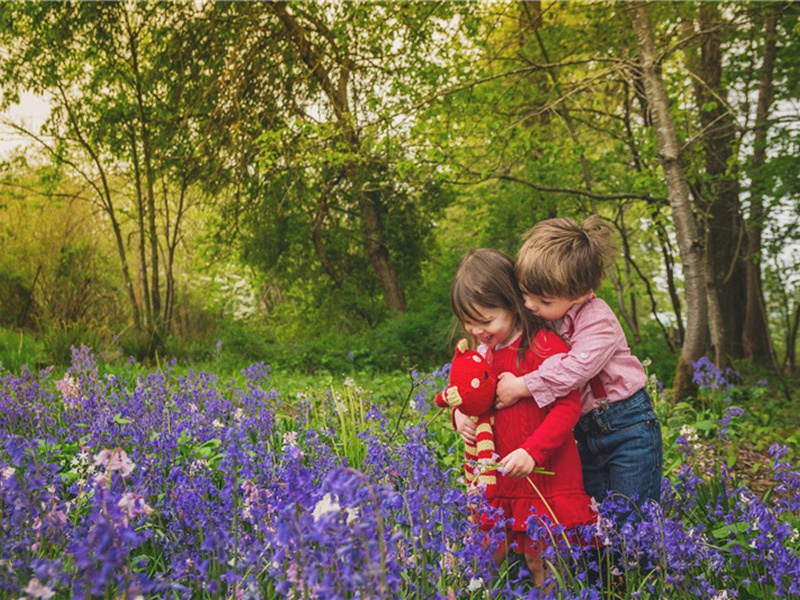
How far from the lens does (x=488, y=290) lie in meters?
2.67

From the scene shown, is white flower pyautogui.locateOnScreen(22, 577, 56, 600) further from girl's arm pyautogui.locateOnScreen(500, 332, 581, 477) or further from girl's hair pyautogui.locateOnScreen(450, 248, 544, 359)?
girl's hair pyautogui.locateOnScreen(450, 248, 544, 359)

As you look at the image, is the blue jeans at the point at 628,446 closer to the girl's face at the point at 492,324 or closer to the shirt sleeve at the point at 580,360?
the shirt sleeve at the point at 580,360

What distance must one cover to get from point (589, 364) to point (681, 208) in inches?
167

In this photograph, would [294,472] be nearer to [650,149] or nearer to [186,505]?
[186,505]

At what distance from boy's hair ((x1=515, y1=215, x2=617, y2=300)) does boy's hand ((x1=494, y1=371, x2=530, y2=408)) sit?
37 cm

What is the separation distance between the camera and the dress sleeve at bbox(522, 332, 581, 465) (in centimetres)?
245

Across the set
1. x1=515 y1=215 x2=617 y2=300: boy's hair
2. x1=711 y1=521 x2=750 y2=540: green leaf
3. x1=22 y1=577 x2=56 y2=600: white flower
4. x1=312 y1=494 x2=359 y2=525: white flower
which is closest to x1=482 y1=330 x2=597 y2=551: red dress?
x1=515 y1=215 x2=617 y2=300: boy's hair

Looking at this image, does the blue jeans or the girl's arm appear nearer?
the girl's arm

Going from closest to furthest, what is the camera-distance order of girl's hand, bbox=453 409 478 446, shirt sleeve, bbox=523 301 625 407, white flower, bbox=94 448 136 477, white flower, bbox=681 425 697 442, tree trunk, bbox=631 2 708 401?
white flower, bbox=94 448 136 477
shirt sleeve, bbox=523 301 625 407
girl's hand, bbox=453 409 478 446
white flower, bbox=681 425 697 442
tree trunk, bbox=631 2 708 401

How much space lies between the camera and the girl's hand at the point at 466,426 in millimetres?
2748

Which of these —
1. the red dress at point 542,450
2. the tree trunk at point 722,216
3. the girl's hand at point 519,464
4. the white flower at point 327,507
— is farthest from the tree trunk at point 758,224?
the white flower at point 327,507

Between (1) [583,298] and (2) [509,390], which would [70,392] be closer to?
(2) [509,390]

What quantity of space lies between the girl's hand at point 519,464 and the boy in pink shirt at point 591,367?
0.24 metres

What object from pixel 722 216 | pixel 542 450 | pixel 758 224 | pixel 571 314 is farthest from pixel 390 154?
pixel 542 450
